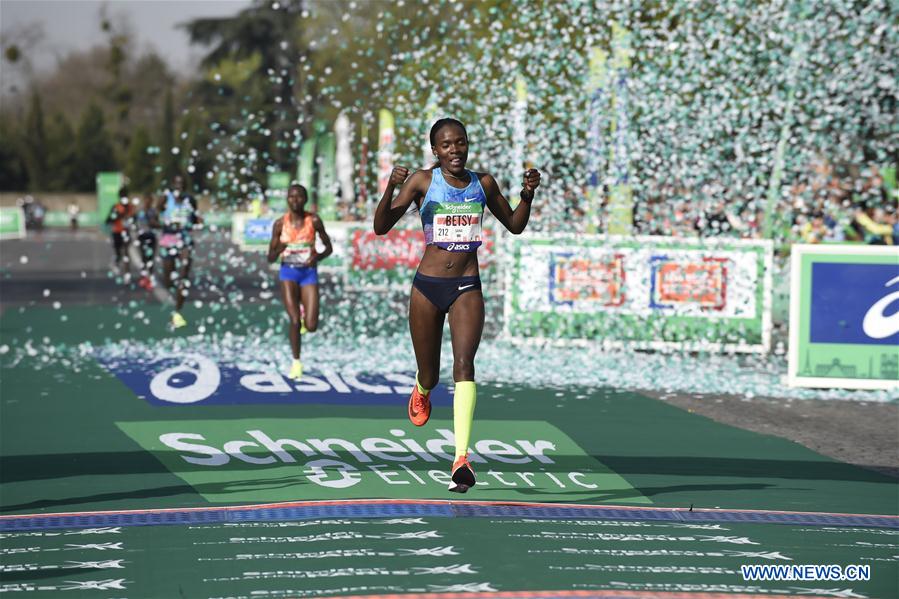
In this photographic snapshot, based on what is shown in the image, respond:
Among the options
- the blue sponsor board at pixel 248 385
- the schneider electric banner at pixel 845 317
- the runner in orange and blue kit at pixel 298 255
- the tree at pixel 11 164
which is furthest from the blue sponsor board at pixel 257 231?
the tree at pixel 11 164

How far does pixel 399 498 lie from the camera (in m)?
8.25

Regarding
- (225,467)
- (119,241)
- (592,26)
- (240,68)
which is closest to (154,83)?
(240,68)

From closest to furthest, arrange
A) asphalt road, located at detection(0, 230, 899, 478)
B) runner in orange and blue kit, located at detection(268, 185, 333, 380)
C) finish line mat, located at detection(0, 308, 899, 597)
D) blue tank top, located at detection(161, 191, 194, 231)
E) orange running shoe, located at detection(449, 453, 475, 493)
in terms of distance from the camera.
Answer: finish line mat, located at detection(0, 308, 899, 597)
orange running shoe, located at detection(449, 453, 475, 493)
asphalt road, located at detection(0, 230, 899, 478)
runner in orange and blue kit, located at detection(268, 185, 333, 380)
blue tank top, located at detection(161, 191, 194, 231)

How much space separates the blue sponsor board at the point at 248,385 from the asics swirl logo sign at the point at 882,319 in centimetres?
405

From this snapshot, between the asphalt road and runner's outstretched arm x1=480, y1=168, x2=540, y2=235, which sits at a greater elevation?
runner's outstretched arm x1=480, y1=168, x2=540, y2=235

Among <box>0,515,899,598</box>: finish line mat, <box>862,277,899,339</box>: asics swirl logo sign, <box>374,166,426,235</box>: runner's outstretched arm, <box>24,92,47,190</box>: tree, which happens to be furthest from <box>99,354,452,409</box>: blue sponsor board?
<box>24,92,47,190</box>: tree

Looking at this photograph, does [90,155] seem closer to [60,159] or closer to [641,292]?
[60,159]

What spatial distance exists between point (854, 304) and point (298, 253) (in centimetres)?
526

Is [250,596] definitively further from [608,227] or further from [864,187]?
[864,187]

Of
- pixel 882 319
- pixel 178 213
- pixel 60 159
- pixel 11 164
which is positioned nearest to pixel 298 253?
pixel 882 319

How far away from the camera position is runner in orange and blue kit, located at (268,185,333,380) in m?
13.8

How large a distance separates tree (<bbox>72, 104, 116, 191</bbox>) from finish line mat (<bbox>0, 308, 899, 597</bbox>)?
83356mm

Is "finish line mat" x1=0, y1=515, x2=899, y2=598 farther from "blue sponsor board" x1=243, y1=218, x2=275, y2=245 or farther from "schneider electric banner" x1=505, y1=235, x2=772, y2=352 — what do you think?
"blue sponsor board" x1=243, y1=218, x2=275, y2=245

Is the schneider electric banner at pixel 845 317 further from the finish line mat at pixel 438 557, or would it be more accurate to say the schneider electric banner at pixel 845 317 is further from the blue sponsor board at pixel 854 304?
the finish line mat at pixel 438 557
